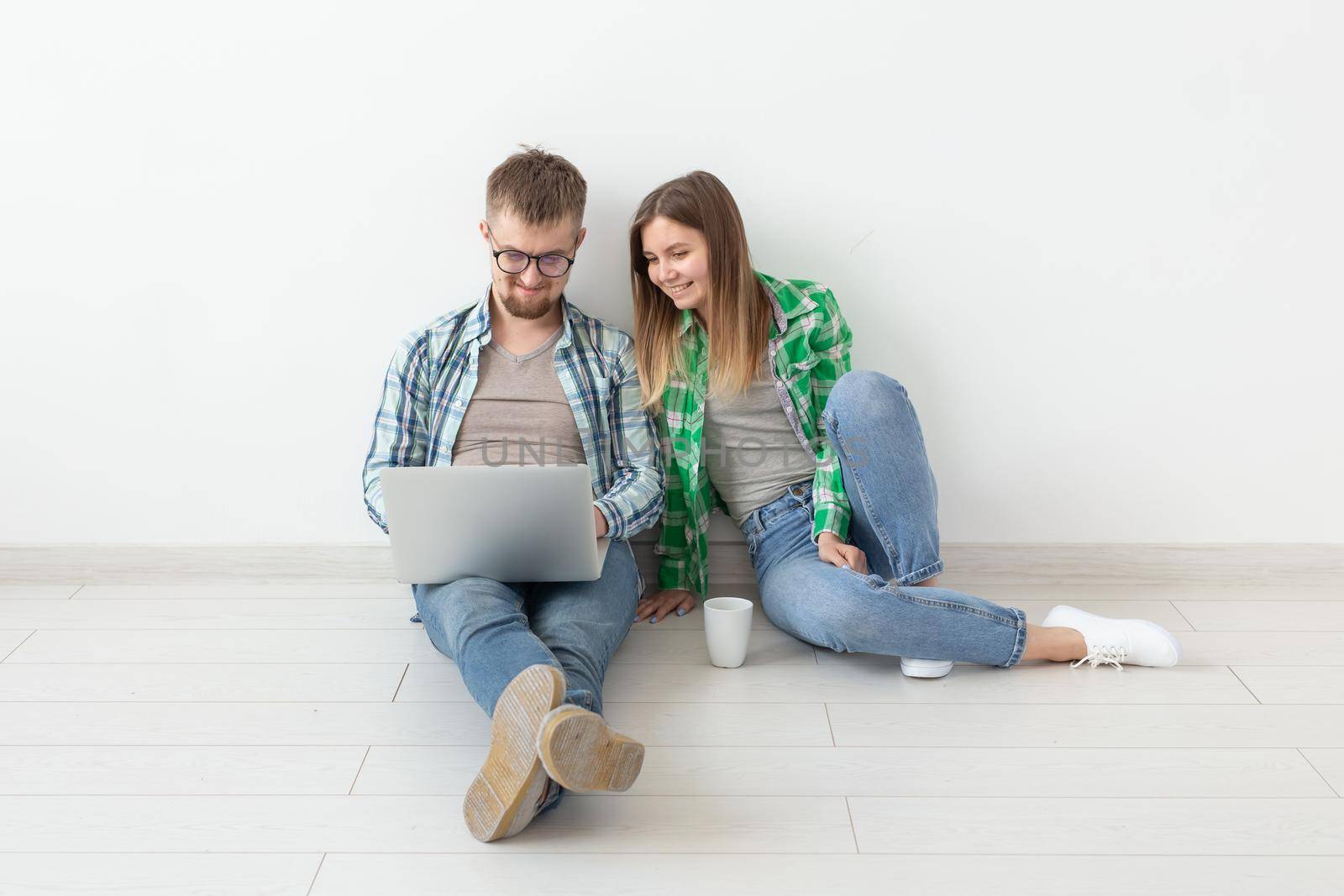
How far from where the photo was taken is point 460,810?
1436 mm

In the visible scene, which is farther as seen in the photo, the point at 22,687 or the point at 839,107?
the point at 839,107

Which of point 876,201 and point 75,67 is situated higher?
point 75,67

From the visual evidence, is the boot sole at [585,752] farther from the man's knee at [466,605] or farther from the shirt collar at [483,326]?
the shirt collar at [483,326]

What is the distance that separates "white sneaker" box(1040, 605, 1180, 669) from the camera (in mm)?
1828

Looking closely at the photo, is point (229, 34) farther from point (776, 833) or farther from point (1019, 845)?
point (1019, 845)

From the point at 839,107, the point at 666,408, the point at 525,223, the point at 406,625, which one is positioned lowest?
the point at 406,625

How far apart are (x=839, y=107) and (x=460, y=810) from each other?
139 centimetres

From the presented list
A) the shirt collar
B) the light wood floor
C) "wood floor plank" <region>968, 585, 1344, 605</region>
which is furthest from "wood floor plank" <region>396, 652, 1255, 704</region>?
the shirt collar

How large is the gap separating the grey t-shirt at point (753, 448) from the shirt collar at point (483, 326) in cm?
29

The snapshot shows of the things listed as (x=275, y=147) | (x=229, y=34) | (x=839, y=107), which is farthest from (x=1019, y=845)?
(x=229, y=34)

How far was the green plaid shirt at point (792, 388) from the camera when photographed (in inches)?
79.2

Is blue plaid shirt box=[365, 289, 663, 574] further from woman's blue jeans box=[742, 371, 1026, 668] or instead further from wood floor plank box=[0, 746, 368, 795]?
wood floor plank box=[0, 746, 368, 795]

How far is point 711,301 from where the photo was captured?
196cm

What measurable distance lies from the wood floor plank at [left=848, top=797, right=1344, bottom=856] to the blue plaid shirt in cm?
75
